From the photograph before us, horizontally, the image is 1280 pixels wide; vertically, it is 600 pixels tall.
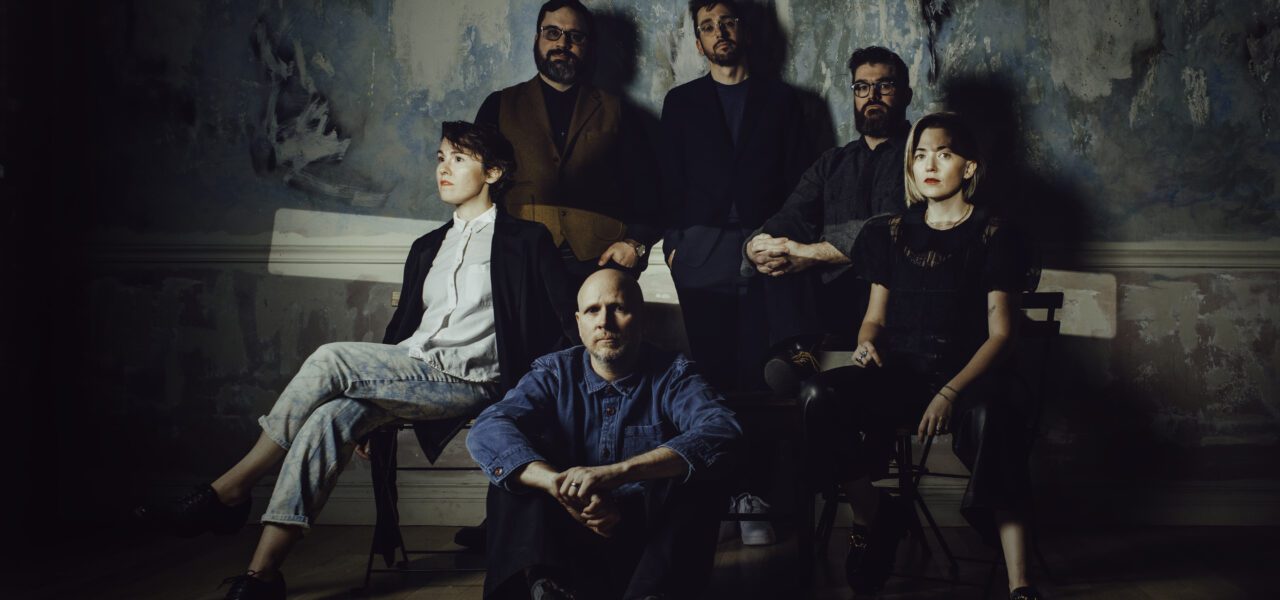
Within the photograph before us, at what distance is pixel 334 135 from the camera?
13.0 ft

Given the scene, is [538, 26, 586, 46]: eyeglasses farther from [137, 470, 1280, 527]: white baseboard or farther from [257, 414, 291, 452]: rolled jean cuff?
[137, 470, 1280, 527]: white baseboard

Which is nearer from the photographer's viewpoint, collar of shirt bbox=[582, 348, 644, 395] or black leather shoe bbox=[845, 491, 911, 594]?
collar of shirt bbox=[582, 348, 644, 395]

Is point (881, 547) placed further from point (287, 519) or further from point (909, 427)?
point (287, 519)

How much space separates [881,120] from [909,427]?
3.71 ft

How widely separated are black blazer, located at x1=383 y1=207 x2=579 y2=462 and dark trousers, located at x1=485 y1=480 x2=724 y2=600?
0.67 meters

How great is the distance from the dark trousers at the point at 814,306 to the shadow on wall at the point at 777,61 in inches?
22.5

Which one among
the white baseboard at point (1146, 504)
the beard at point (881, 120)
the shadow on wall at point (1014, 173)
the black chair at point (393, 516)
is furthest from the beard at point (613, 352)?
the shadow on wall at point (1014, 173)

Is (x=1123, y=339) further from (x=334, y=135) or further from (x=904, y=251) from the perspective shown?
(x=334, y=135)

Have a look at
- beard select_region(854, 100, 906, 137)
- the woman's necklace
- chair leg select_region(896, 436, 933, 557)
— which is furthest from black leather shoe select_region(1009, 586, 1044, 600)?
beard select_region(854, 100, 906, 137)

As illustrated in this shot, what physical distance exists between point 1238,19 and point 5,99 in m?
4.78

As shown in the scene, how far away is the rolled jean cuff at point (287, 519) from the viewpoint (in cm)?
276

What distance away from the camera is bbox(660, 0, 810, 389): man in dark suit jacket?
3.64m

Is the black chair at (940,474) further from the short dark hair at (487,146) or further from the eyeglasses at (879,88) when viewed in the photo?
the short dark hair at (487,146)

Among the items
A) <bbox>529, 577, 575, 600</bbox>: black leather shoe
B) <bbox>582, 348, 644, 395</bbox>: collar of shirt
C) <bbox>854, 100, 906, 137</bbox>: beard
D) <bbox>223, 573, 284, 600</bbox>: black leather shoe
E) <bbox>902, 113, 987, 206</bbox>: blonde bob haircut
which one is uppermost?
<bbox>854, 100, 906, 137</bbox>: beard
